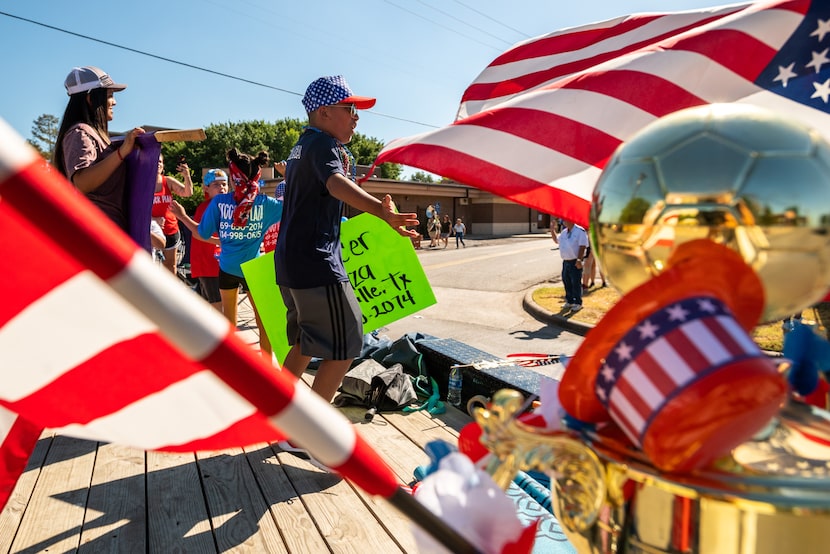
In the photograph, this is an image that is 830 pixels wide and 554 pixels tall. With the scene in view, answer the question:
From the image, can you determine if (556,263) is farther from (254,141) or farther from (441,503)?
(254,141)

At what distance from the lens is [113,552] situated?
1.96 m

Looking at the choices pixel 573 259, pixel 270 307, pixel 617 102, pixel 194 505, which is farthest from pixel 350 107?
pixel 573 259

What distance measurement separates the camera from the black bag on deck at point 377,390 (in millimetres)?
3398

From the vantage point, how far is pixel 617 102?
6.13 feet

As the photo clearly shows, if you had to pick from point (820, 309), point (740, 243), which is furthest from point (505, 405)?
point (820, 309)

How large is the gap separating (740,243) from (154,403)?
0.78 metres

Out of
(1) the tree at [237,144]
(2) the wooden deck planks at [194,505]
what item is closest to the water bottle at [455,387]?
(2) the wooden deck planks at [194,505]

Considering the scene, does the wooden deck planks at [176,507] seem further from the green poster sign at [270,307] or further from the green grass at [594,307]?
the green grass at [594,307]

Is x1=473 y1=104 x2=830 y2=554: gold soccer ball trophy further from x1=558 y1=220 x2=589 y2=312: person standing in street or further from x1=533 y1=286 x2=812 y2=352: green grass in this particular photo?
x1=558 y1=220 x2=589 y2=312: person standing in street

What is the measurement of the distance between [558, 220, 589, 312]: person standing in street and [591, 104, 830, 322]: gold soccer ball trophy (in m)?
7.99

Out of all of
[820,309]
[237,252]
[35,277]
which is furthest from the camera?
[237,252]

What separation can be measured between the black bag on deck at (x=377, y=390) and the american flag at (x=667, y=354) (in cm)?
282

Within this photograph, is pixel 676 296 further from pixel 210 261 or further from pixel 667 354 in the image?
pixel 210 261

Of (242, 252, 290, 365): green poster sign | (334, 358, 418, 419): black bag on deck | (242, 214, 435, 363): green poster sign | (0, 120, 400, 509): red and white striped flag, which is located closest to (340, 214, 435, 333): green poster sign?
(242, 214, 435, 363): green poster sign
